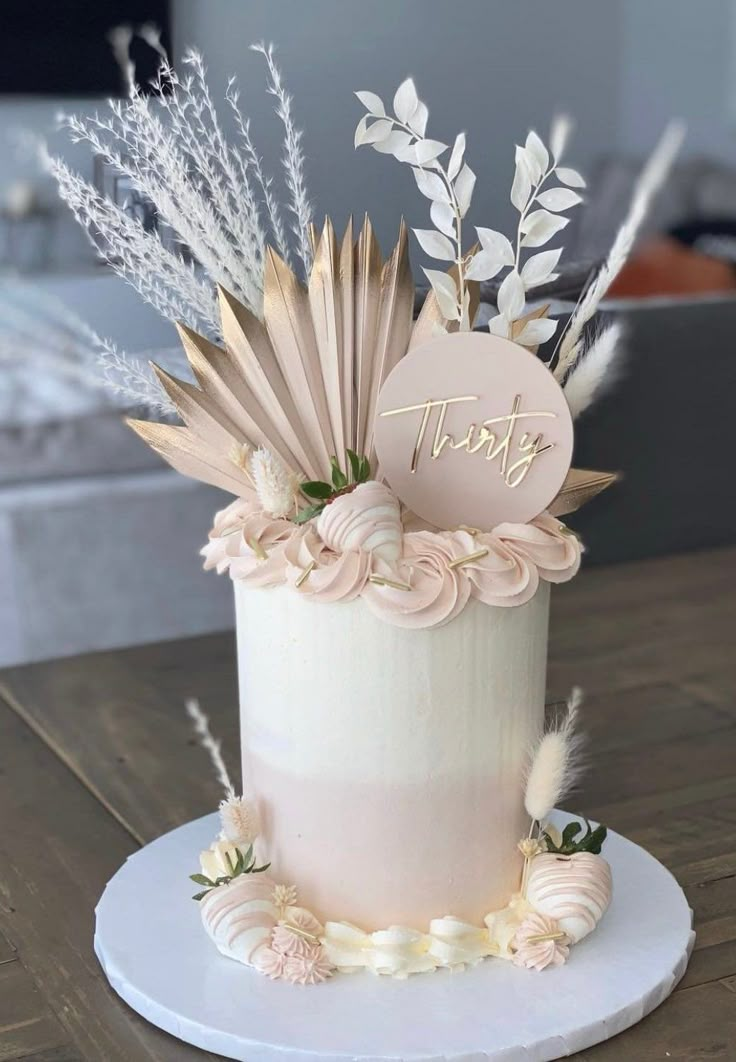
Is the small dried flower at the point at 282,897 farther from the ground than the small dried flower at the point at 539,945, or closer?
farther from the ground

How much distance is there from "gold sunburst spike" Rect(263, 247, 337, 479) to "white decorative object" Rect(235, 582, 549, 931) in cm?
11

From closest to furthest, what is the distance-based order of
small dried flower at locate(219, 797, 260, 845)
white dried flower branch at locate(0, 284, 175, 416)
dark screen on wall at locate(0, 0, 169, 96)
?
small dried flower at locate(219, 797, 260, 845), white dried flower branch at locate(0, 284, 175, 416), dark screen on wall at locate(0, 0, 169, 96)

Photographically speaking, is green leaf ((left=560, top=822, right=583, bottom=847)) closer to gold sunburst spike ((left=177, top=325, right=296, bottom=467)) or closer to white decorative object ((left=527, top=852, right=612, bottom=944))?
white decorative object ((left=527, top=852, right=612, bottom=944))

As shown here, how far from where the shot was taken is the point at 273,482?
0.73 meters

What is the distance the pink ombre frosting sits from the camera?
72cm

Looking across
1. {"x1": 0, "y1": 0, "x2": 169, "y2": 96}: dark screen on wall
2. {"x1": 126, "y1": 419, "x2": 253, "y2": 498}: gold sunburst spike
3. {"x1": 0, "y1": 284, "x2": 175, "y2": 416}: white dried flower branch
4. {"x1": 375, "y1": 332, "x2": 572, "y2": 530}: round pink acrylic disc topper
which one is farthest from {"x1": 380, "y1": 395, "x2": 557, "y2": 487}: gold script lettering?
{"x1": 0, "y1": 0, "x2": 169, "y2": 96}: dark screen on wall

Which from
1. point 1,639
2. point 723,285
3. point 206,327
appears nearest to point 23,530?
point 1,639

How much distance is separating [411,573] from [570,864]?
22 centimetres

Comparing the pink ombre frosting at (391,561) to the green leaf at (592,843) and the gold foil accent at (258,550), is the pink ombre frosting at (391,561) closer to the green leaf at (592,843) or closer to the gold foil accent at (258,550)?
the gold foil accent at (258,550)

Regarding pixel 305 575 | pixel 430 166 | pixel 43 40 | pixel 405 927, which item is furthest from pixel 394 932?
pixel 43 40

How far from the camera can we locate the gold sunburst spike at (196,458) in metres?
0.77

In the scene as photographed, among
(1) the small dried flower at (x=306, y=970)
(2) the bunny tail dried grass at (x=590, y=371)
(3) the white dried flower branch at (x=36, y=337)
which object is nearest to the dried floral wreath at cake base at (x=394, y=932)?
(1) the small dried flower at (x=306, y=970)

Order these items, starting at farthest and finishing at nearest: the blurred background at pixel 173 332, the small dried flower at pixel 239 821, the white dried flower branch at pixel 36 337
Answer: the white dried flower branch at pixel 36 337 < the blurred background at pixel 173 332 < the small dried flower at pixel 239 821

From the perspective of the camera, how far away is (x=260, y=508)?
783 mm
